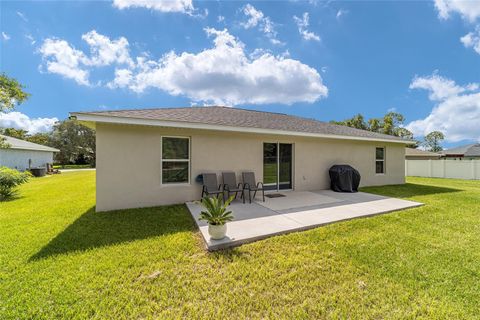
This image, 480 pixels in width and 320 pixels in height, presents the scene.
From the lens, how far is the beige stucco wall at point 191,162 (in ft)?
18.6

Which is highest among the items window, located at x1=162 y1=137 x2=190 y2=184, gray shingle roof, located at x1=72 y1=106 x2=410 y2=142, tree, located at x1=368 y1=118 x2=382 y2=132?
tree, located at x1=368 y1=118 x2=382 y2=132

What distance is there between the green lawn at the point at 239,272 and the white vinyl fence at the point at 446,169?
48.9 feet

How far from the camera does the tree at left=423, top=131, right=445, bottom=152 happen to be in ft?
164

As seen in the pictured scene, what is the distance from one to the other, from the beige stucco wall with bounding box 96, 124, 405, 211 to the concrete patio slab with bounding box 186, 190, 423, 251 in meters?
1.10

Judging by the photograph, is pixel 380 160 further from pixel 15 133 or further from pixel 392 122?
pixel 15 133

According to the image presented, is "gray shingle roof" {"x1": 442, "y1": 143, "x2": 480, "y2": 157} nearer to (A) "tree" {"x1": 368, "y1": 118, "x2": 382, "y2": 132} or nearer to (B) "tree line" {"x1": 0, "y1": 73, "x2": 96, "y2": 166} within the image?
(A) "tree" {"x1": 368, "y1": 118, "x2": 382, "y2": 132}

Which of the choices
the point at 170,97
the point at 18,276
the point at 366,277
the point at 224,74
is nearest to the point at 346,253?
the point at 366,277

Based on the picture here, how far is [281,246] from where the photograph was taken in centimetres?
355

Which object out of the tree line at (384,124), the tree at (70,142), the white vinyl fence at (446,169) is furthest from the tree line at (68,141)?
the tree line at (384,124)

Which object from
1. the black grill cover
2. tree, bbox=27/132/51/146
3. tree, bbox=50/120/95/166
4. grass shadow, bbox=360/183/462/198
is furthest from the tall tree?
tree, bbox=27/132/51/146

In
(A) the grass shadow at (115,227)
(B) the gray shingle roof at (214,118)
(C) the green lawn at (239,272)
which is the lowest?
(C) the green lawn at (239,272)

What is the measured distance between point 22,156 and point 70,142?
76.7ft

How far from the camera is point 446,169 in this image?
50.5 feet

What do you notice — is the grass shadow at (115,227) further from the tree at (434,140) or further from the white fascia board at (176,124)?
the tree at (434,140)
